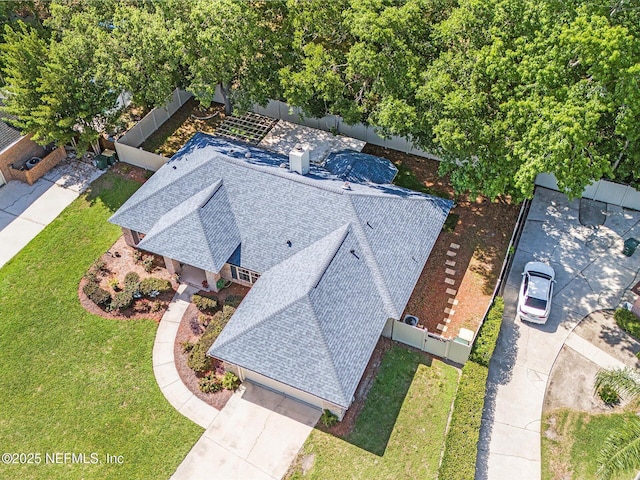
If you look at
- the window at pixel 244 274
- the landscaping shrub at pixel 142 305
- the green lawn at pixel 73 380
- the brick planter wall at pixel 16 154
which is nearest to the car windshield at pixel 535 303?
the window at pixel 244 274

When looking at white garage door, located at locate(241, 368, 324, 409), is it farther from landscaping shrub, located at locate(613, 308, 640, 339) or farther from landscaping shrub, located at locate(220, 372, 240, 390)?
landscaping shrub, located at locate(613, 308, 640, 339)

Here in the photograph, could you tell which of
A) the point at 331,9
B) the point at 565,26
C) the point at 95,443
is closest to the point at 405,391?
the point at 95,443

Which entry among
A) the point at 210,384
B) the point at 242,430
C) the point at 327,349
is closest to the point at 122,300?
the point at 210,384

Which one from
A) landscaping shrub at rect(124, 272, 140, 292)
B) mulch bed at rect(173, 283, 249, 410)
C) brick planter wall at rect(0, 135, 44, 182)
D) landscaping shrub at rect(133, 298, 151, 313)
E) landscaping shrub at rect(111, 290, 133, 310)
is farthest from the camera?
brick planter wall at rect(0, 135, 44, 182)

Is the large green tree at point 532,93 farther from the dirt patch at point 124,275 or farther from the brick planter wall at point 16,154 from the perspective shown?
the brick planter wall at point 16,154

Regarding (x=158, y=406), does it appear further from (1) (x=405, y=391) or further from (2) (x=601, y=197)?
(2) (x=601, y=197)

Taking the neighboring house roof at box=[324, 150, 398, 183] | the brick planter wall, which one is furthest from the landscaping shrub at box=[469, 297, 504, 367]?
the brick planter wall

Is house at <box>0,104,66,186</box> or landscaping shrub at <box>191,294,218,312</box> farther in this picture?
house at <box>0,104,66,186</box>
